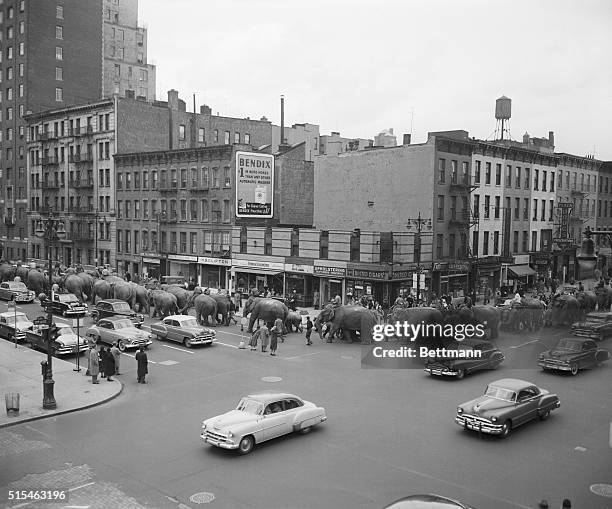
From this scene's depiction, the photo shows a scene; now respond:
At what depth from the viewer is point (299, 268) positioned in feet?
163

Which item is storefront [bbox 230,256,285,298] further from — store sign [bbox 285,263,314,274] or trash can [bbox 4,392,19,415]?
trash can [bbox 4,392,19,415]

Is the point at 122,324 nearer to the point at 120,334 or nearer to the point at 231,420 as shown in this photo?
the point at 120,334

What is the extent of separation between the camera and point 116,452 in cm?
1741

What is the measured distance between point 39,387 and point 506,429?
1732cm

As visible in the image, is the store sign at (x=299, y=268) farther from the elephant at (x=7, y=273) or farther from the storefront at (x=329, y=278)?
the elephant at (x=7, y=273)

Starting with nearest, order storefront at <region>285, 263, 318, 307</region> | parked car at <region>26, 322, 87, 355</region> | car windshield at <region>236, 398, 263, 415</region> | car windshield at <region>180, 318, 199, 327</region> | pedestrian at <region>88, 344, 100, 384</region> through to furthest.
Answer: car windshield at <region>236, 398, 263, 415</region> < pedestrian at <region>88, 344, 100, 384</region> < parked car at <region>26, 322, 87, 355</region> < car windshield at <region>180, 318, 199, 327</region> < storefront at <region>285, 263, 318, 307</region>

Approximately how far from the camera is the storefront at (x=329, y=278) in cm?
4714

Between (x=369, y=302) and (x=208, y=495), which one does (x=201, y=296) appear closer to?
(x=369, y=302)

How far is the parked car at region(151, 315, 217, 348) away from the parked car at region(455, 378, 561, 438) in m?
16.5

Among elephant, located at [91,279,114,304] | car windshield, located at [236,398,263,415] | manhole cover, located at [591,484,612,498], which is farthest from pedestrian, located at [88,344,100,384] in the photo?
elephant, located at [91,279,114,304]

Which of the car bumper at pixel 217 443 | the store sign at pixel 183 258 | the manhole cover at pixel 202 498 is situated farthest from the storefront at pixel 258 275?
the manhole cover at pixel 202 498

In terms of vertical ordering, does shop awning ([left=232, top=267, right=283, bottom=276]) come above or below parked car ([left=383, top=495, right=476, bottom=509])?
above

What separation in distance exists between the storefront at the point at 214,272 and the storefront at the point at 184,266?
31.5 inches

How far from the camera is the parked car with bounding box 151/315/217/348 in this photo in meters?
32.7
